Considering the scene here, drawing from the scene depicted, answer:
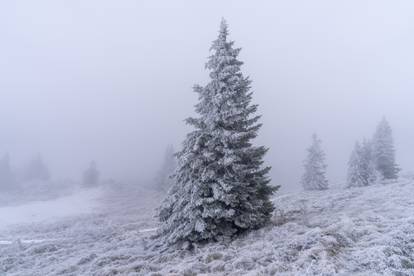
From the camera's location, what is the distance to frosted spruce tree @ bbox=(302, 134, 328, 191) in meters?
56.6

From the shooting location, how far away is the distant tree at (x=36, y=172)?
9569 cm

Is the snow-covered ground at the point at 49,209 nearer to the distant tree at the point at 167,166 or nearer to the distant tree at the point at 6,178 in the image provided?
the distant tree at the point at 167,166

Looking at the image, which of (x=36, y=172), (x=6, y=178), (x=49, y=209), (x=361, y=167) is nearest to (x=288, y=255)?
(x=361, y=167)

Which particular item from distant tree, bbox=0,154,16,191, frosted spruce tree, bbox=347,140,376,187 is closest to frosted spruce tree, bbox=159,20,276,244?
frosted spruce tree, bbox=347,140,376,187

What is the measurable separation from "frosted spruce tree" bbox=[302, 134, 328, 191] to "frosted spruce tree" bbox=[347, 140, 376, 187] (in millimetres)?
5402

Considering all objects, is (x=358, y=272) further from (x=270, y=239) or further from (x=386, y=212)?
(x=386, y=212)

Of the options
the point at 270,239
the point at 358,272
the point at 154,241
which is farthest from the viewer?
the point at 154,241

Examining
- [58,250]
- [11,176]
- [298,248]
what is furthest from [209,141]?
[11,176]

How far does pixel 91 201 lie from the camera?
69.4 m

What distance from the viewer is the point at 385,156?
1998 inches

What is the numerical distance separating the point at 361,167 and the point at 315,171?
8498 mm

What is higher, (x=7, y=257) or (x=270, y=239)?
(x=270, y=239)

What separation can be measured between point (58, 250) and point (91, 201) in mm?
50527

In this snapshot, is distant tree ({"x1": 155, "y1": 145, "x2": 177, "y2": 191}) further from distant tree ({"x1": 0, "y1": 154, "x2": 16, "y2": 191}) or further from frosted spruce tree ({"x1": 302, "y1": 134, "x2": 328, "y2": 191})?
distant tree ({"x1": 0, "y1": 154, "x2": 16, "y2": 191})
